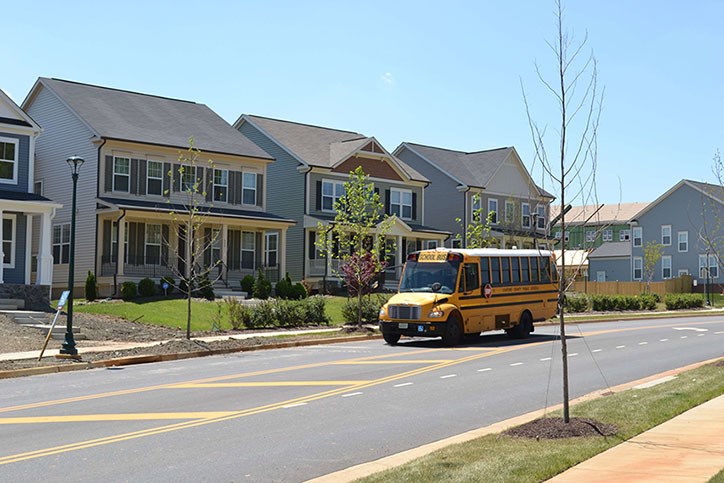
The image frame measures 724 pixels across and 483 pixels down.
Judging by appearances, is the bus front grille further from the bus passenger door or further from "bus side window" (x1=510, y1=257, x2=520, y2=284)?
"bus side window" (x1=510, y1=257, x2=520, y2=284)

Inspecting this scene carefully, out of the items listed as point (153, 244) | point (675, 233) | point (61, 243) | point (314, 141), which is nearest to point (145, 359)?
point (153, 244)

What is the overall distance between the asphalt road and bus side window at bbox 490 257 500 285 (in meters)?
3.03

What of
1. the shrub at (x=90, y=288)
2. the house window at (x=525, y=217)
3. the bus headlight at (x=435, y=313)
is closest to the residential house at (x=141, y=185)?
the shrub at (x=90, y=288)

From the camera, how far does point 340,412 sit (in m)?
12.9

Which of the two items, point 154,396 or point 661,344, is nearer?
point 154,396

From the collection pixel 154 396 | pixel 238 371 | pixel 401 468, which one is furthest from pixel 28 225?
pixel 401 468

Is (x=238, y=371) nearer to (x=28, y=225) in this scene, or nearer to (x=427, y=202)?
(x=28, y=225)

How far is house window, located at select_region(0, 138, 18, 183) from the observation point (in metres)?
33.7

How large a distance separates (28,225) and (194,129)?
13139 millimetres

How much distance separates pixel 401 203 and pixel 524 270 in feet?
88.8

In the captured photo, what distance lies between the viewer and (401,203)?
178 feet

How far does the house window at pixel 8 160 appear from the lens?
33719 millimetres

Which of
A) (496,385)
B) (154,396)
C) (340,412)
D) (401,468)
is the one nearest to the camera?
(401,468)

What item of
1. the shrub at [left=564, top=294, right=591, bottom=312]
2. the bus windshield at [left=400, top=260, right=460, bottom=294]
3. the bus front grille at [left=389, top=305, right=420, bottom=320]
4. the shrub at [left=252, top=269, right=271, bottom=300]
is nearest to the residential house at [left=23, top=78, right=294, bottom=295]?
the shrub at [left=252, top=269, right=271, bottom=300]
